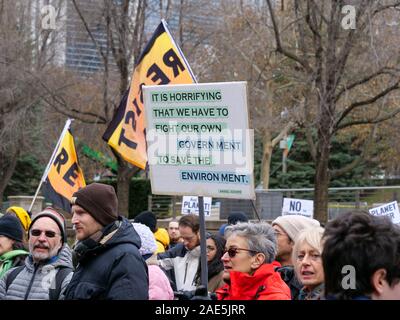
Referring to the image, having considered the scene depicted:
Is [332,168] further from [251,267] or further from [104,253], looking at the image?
[104,253]

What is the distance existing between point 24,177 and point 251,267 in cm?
3324

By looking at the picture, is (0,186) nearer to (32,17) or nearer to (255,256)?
(32,17)

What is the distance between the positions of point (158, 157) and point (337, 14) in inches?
392

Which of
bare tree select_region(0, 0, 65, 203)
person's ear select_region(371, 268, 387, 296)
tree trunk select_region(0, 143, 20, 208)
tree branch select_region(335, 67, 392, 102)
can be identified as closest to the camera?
person's ear select_region(371, 268, 387, 296)

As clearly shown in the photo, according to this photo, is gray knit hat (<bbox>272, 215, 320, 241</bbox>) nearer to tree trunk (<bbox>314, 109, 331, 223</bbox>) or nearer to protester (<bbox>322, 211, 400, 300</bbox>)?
protester (<bbox>322, 211, 400, 300</bbox>)

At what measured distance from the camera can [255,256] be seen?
15.7 ft

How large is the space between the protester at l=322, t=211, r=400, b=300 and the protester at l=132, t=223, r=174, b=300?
220 cm

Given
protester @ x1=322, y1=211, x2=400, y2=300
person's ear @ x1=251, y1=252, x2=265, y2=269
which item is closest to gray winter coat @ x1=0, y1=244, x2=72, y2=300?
person's ear @ x1=251, y1=252, x2=265, y2=269

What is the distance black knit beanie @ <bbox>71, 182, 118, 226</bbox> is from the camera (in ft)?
14.5

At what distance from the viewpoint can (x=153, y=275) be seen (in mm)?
4953

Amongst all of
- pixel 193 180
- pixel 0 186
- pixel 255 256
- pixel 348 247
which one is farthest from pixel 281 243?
pixel 0 186

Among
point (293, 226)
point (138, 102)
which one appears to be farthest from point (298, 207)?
point (293, 226)

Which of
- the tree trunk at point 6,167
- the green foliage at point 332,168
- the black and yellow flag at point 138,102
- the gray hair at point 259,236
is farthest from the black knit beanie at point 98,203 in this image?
the green foliage at point 332,168

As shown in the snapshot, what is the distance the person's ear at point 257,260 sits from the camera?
477 cm
